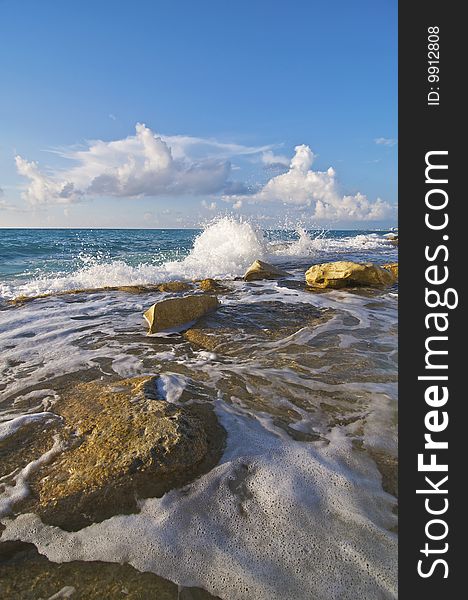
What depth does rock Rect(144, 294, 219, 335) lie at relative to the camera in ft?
16.7

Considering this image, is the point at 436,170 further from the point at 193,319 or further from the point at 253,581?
the point at 193,319

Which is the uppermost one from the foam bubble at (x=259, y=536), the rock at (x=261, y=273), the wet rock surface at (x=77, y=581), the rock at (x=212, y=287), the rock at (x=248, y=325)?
the rock at (x=261, y=273)

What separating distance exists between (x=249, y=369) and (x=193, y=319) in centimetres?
204

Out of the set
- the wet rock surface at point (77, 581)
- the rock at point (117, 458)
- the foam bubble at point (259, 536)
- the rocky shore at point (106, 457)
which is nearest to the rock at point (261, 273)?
the rocky shore at point (106, 457)

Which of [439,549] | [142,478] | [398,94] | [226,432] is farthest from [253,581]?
[398,94]

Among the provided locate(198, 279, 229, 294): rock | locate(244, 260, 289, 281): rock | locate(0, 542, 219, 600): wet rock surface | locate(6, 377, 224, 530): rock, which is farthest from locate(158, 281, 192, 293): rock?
locate(0, 542, 219, 600): wet rock surface

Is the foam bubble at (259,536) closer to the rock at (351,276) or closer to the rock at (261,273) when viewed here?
the rock at (351,276)

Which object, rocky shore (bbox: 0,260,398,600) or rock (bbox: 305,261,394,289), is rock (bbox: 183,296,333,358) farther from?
rock (bbox: 305,261,394,289)

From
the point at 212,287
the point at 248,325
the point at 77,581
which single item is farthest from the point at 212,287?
the point at 77,581

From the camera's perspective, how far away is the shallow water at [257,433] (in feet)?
5.08

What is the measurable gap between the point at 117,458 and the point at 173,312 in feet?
11.0

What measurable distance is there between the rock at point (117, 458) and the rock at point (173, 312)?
2418 millimetres

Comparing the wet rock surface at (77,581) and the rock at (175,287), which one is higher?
the rock at (175,287)

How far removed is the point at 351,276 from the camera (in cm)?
855
